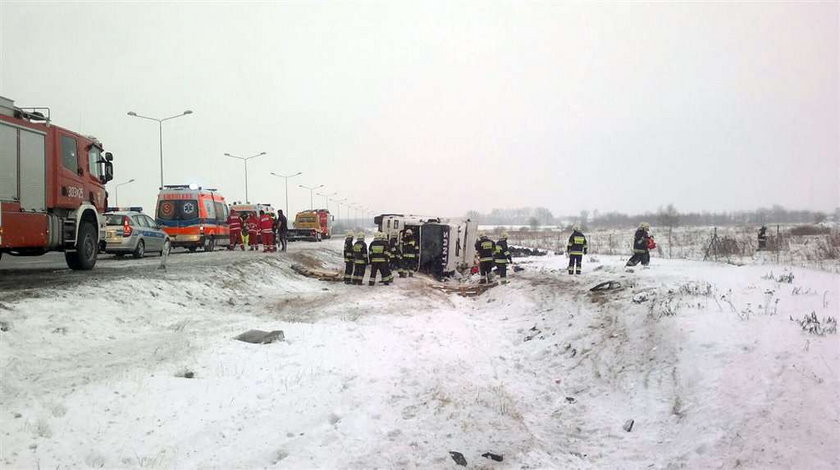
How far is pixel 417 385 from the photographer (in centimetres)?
655

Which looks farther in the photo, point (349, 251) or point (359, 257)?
point (349, 251)

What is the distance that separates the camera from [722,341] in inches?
252

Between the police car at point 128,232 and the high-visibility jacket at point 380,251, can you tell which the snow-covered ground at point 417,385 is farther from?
the police car at point 128,232

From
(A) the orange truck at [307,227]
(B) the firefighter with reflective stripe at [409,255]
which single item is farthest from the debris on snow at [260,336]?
(A) the orange truck at [307,227]

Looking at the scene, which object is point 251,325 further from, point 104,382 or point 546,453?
point 546,453

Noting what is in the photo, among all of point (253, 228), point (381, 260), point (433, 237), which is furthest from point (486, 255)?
point (253, 228)

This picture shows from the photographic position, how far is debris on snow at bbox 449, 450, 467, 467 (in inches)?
195


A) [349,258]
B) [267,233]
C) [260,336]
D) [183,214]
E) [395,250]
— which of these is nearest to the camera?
[260,336]

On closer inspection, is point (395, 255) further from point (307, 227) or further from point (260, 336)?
point (307, 227)

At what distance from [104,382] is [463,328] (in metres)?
6.40

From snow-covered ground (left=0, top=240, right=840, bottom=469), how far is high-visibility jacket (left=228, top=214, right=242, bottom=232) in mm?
14163

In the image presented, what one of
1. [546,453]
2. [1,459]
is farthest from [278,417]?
[546,453]

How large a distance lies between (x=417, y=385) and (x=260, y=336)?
8.32 ft

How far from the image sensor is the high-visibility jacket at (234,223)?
23.8 m
